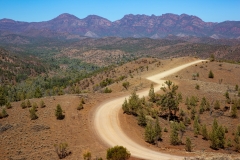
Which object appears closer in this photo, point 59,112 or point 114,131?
point 114,131

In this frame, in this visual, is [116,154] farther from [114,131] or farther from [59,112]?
[59,112]

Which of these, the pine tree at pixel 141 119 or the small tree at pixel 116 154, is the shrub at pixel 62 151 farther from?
the pine tree at pixel 141 119

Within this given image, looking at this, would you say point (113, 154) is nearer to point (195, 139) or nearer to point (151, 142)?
point (151, 142)

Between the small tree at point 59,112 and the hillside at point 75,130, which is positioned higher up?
the small tree at point 59,112

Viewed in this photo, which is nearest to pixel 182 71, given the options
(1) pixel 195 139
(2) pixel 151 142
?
(1) pixel 195 139

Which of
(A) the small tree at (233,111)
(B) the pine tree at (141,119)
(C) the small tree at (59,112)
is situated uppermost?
(C) the small tree at (59,112)

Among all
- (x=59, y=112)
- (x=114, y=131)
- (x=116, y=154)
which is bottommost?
(x=114, y=131)

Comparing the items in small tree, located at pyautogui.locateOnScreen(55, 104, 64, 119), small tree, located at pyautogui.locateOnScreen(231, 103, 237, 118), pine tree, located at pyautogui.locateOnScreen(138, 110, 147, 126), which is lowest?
small tree, located at pyautogui.locateOnScreen(231, 103, 237, 118)

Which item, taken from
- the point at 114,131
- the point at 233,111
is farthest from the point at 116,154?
the point at 233,111

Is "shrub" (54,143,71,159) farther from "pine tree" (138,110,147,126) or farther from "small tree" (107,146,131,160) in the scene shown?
"pine tree" (138,110,147,126)

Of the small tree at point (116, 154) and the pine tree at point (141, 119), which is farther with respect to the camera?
the pine tree at point (141, 119)

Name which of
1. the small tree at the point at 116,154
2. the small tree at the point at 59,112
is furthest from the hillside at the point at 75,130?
the small tree at the point at 116,154

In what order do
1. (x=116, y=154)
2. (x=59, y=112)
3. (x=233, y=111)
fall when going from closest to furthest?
(x=116, y=154) < (x=59, y=112) < (x=233, y=111)

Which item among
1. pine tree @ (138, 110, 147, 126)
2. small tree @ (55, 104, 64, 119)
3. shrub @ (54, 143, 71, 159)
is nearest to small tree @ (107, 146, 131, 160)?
shrub @ (54, 143, 71, 159)
